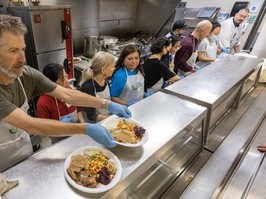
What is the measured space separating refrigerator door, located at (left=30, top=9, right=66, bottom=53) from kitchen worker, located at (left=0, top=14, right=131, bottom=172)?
68.4 inches

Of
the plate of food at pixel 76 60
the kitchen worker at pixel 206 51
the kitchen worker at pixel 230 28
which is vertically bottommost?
the plate of food at pixel 76 60

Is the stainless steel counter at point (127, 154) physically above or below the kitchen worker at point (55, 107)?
above

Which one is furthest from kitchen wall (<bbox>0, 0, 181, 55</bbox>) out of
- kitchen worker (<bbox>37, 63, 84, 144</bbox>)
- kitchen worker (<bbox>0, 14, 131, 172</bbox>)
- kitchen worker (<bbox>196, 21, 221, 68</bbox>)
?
kitchen worker (<bbox>0, 14, 131, 172</bbox>)

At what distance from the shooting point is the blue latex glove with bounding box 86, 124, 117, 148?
2.76 feet

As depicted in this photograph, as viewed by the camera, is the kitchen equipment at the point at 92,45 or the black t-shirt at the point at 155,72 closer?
the black t-shirt at the point at 155,72

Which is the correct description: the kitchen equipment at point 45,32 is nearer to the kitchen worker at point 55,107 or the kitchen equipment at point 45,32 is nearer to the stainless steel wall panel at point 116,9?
the kitchen worker at point 55,107

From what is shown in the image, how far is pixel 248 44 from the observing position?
Result: 4.54 meters

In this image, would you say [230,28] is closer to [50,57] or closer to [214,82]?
[214,82]

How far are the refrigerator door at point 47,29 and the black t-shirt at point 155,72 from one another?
1490 mm

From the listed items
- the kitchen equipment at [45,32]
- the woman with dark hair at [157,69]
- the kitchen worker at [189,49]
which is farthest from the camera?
the kitchen worker at [189,49]

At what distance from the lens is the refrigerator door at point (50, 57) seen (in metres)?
2.84

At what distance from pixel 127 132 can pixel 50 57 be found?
98.0 inches

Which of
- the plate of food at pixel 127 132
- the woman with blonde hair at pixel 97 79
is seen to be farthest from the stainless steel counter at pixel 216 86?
the woman with blonde hair at pixel 97 79

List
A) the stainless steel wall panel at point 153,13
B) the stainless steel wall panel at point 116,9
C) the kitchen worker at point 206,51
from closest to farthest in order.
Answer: the kitchen worker at point 206,51, the stainless steel wall panel at point 116,9, the stainless steel wall panel at point 153,13
